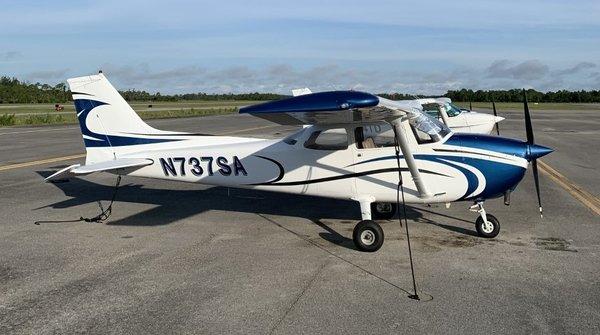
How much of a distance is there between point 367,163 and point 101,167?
13.6 feet

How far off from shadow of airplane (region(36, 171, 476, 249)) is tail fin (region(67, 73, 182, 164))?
1323 mm

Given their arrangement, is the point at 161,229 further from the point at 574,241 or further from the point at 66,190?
the point at 574,241

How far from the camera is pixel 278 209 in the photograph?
397 inches

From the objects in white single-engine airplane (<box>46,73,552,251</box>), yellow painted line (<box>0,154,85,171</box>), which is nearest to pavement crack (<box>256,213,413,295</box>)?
white single-engine airplane (<box>46,73,552,251</box>)

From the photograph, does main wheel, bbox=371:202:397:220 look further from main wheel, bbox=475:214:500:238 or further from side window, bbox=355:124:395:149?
main wheel, bbox=475:214:500:238

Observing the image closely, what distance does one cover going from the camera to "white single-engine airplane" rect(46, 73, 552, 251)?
7383 millimetres

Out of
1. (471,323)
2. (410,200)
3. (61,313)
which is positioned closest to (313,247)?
(410,200)

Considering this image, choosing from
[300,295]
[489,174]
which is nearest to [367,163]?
[489,174]

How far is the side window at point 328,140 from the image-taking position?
315 inches

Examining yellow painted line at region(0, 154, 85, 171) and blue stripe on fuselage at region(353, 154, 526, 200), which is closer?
blue stripe on fuselage at region(353, 154, 526, 200)

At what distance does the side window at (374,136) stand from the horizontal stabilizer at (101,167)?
368cm

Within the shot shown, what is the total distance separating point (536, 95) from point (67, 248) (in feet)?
477

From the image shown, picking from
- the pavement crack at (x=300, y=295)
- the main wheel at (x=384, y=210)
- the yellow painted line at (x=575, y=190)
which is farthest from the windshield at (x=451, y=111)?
the pavement crack at (x=300, y=295)

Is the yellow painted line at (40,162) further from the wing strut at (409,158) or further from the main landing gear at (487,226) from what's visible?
the main landing gear at (487,226)
